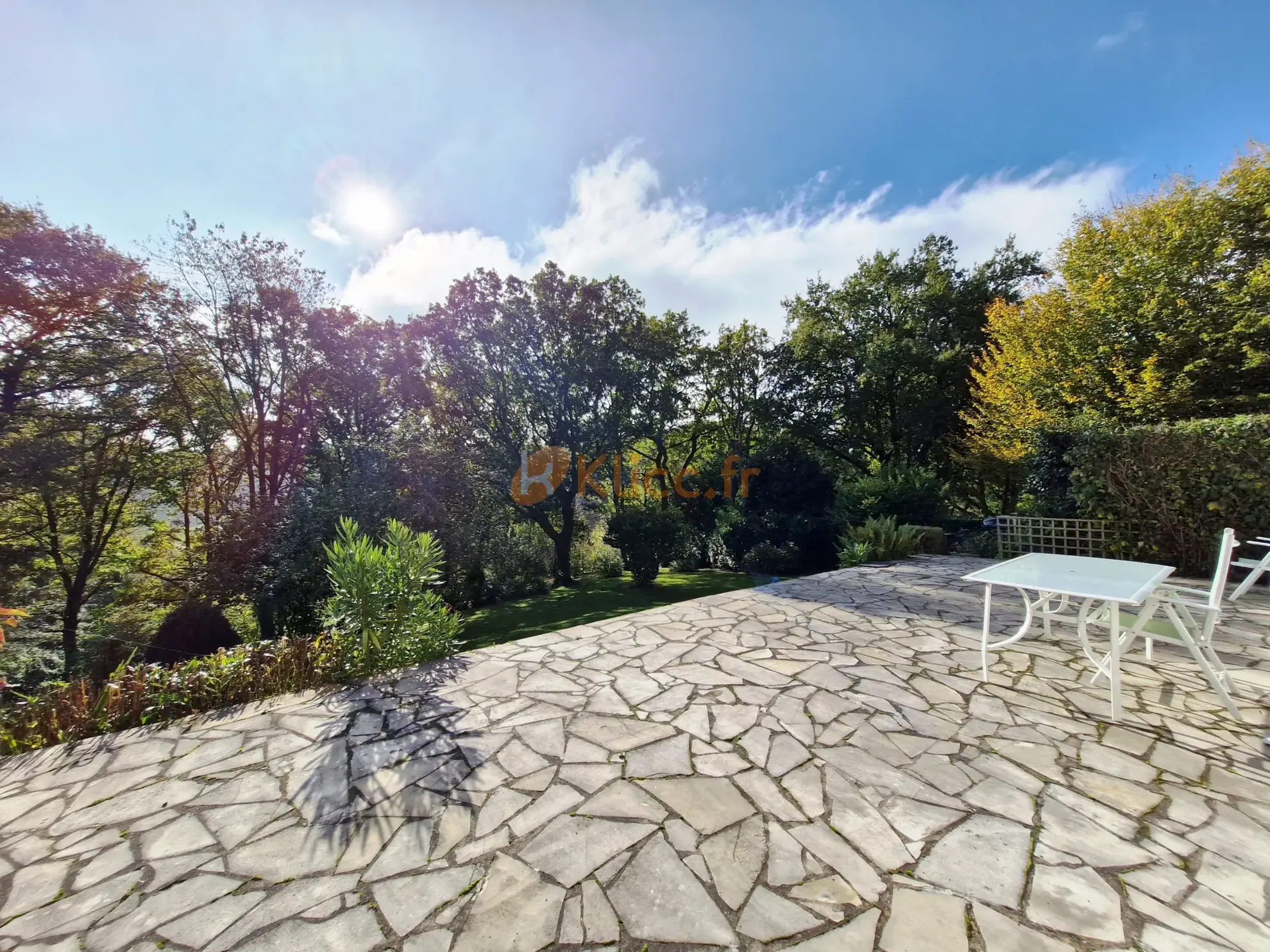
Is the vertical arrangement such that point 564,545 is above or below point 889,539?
below

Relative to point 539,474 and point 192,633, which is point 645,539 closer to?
point 539,474

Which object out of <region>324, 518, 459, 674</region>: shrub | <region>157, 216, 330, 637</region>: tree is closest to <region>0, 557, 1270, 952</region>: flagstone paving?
<region>324, 518, 459, 674</region>: shrub

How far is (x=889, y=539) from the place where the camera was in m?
8.70

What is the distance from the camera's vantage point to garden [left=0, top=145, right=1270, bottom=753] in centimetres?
643

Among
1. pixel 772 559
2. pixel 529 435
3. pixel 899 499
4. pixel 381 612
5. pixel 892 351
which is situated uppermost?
pixel 892 351

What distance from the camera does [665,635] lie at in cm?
441

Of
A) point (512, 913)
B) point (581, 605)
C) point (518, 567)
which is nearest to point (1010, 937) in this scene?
point (512, 913)

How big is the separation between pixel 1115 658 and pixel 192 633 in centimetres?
1208

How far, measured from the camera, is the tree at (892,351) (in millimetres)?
13219

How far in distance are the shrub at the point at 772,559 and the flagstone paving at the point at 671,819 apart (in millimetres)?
7090

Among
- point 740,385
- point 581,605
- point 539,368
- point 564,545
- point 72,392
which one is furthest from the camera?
point 740,385

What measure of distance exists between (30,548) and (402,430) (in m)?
7.81

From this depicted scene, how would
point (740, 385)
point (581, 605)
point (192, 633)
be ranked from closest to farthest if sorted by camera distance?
point (192, 633), point (581, 605), point (740, 385)

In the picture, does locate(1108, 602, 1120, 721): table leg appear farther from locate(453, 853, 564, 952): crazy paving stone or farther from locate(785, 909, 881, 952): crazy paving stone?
locate(453, 853, 564, 952): crazy paving stone
